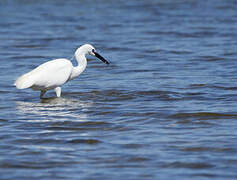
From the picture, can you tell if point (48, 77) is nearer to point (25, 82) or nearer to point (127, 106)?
point (25, 82)

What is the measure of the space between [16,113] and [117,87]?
2.44 m

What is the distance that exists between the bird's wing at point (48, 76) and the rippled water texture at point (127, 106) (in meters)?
0.32

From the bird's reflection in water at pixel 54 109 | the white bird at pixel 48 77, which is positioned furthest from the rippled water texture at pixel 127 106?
the white bird at pixel 48 77

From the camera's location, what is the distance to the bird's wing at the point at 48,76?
9305 millimetres

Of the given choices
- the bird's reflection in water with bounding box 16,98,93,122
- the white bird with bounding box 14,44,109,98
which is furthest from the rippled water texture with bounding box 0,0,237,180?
the white bird with bounding box 14,44,109,98

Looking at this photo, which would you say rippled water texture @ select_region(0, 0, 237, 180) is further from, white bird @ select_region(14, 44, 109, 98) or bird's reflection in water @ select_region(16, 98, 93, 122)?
white bird @ select_region(14, 44, 109, 98)

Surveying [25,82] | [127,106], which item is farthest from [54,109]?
[127,106]

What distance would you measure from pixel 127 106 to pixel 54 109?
109cm

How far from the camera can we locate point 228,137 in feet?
22.9

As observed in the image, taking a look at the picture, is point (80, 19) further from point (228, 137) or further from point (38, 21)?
point (228, 137)

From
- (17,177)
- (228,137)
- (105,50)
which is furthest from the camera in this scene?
(105,50)

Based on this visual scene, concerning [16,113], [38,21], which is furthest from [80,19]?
[16,113]

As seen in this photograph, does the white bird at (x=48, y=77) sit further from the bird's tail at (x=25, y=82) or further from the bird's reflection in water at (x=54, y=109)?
the bird's reflection in water at (x=54, y=109)

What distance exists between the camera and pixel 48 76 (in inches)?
372
